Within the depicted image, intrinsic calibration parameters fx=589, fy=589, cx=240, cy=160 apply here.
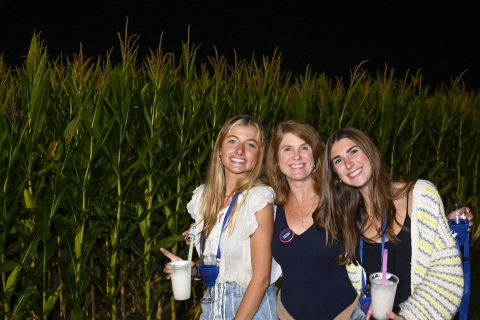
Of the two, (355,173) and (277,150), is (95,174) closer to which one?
(277,150)

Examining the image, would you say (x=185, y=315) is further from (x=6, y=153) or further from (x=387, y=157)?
(x=387, y=157)

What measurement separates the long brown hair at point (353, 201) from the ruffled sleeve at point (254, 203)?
22 centimetres

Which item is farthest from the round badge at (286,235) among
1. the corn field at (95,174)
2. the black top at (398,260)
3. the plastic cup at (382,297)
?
the corn field at (95,174)

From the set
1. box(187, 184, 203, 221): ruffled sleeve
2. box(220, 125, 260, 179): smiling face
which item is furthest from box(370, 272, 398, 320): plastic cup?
box(187, 184, 203, 221): ruffled sleeve

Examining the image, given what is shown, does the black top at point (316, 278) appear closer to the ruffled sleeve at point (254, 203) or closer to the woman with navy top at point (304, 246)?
the woman with navy top at point (304, 246)

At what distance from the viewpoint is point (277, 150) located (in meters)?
2.62

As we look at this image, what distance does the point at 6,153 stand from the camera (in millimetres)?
2998

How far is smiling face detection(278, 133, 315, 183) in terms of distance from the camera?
2502 mm

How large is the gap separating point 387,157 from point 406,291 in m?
3.60

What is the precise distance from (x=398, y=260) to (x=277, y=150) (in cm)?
72

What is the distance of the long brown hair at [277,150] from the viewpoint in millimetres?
2549

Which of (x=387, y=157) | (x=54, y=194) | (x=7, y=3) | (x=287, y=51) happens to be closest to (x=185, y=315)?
(x=54, y=194)

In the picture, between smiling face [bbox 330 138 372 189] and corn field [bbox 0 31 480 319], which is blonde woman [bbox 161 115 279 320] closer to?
smiling face [bbox 330 138 372 189]

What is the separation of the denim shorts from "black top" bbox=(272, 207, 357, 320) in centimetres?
12
